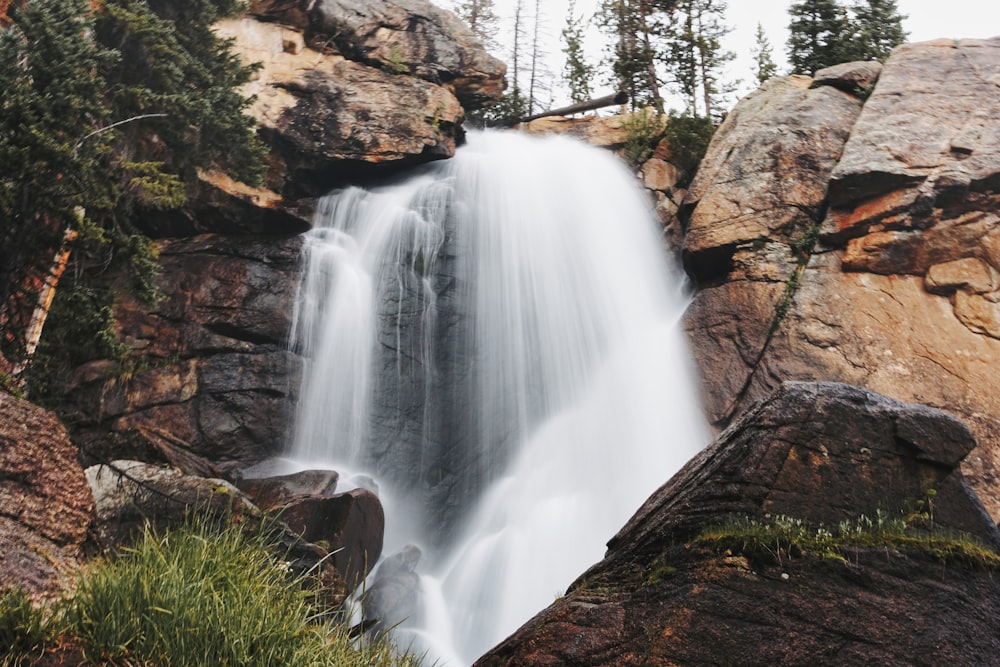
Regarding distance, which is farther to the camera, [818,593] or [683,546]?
[683,546]

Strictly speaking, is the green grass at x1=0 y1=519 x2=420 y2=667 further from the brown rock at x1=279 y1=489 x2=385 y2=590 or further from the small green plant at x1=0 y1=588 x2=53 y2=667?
the brown rock at x1=279 y1=489 x2=385 y2=590

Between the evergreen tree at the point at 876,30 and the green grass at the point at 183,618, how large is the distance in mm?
20706

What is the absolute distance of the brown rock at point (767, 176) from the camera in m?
14.0

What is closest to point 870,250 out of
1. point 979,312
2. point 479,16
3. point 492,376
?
point 979,312

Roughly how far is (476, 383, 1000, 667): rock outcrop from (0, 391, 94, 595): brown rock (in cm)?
308

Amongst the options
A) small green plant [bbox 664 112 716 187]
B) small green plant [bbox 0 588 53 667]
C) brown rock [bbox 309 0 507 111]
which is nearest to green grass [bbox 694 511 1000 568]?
small green plant [bbox 0 588 53 667]

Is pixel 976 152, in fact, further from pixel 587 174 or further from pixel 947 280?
pixel 587 174

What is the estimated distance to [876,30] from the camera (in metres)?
19.9

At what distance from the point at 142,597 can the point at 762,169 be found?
46.0 ft

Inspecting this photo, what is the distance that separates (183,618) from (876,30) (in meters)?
22.8

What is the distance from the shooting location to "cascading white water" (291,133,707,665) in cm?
1127

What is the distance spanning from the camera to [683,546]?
5129mm

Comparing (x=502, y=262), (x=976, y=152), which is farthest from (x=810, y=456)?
(x=502, y=262)

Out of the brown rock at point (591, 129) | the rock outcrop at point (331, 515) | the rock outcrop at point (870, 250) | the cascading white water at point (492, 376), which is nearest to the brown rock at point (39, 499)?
the rock outcrop at point (331, 515)
